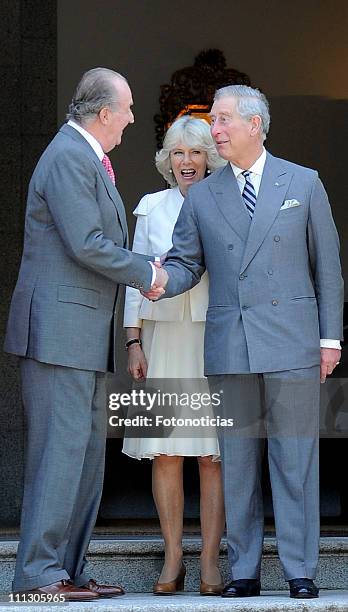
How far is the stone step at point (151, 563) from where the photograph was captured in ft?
15.3

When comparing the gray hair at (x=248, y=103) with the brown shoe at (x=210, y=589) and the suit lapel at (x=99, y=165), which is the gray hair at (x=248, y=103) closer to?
the suit lapel at (x=99, y=165)

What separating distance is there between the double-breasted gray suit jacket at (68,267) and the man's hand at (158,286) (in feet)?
0.22

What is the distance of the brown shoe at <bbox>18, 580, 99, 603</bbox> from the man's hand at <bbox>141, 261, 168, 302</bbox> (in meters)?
0.90

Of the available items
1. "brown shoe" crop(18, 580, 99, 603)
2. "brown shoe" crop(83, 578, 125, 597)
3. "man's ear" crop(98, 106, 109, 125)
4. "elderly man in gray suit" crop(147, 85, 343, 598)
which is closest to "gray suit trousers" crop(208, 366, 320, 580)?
"elderly man in gray suit" crop(147, 85, 343, 598)

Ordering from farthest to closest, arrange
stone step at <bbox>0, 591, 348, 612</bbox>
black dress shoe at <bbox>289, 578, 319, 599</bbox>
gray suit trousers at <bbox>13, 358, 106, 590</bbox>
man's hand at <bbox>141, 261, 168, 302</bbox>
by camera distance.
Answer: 1. man's hand at <bbox>141, 261, 168, 302</bbox>
2. black dress shoe at <bbox>289, 578, 319, 599</bbox>
3. gray suit trousers at <bbox>13, 358, 106, 590</bbox>
4. stone step at <bbox>0, 591, 348, 612</bbox>

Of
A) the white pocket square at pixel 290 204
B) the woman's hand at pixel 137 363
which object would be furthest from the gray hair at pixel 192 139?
the woman's hand at pixel 137 363

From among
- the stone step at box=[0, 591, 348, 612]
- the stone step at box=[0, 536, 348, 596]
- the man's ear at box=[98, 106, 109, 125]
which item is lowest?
the stone step at box=[0, 591, 348, 612]

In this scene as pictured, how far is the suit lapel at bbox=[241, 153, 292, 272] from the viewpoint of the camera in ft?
13.6

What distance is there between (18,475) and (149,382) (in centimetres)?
172

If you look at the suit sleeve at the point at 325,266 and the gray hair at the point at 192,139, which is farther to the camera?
the gray hair at the point at 192,139

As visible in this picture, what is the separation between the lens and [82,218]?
391cm

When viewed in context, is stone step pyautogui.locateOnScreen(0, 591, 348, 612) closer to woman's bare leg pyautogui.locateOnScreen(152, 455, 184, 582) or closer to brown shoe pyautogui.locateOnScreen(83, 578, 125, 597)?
brown shoe pyautogui.locateOnScreen(83, 578, 125, 597)

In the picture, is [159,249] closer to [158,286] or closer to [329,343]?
[158,286]

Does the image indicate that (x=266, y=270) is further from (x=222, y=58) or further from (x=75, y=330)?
(x=222, y=58)
